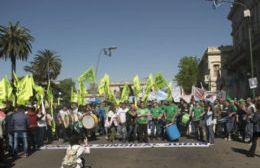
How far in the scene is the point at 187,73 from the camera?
77.7m

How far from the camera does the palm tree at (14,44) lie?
57500 millimetres

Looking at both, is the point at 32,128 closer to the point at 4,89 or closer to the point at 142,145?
the point at 4,89

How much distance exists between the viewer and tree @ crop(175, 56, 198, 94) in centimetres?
7675

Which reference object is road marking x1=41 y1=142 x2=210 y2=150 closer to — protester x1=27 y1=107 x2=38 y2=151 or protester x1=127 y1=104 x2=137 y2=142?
protester x1=27 y1=107 x2=38 y2=151

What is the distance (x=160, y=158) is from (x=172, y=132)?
516 centimetres

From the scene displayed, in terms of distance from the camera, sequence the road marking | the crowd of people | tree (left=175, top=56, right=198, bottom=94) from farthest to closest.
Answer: tree (left=175, top=56, right=198, bottom=94) < the crowd of people < the road marking

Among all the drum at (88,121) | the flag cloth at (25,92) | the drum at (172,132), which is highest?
the flag cloth at (25,92)

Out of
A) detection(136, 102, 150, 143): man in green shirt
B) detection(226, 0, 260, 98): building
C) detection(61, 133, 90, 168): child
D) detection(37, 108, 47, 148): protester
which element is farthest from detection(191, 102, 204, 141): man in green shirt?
detection(226, 0, 260, 98): building

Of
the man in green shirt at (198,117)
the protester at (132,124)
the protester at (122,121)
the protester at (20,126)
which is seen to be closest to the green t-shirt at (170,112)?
the man in green shirt at (198,117)

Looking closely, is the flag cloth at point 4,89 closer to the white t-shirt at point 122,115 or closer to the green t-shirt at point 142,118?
the white t-shirt at point 122,115

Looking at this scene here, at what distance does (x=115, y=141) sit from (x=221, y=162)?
794 centimetres

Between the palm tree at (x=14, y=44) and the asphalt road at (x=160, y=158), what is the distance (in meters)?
42.1

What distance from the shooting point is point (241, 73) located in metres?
51.6

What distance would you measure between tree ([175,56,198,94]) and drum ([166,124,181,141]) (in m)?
56.8
